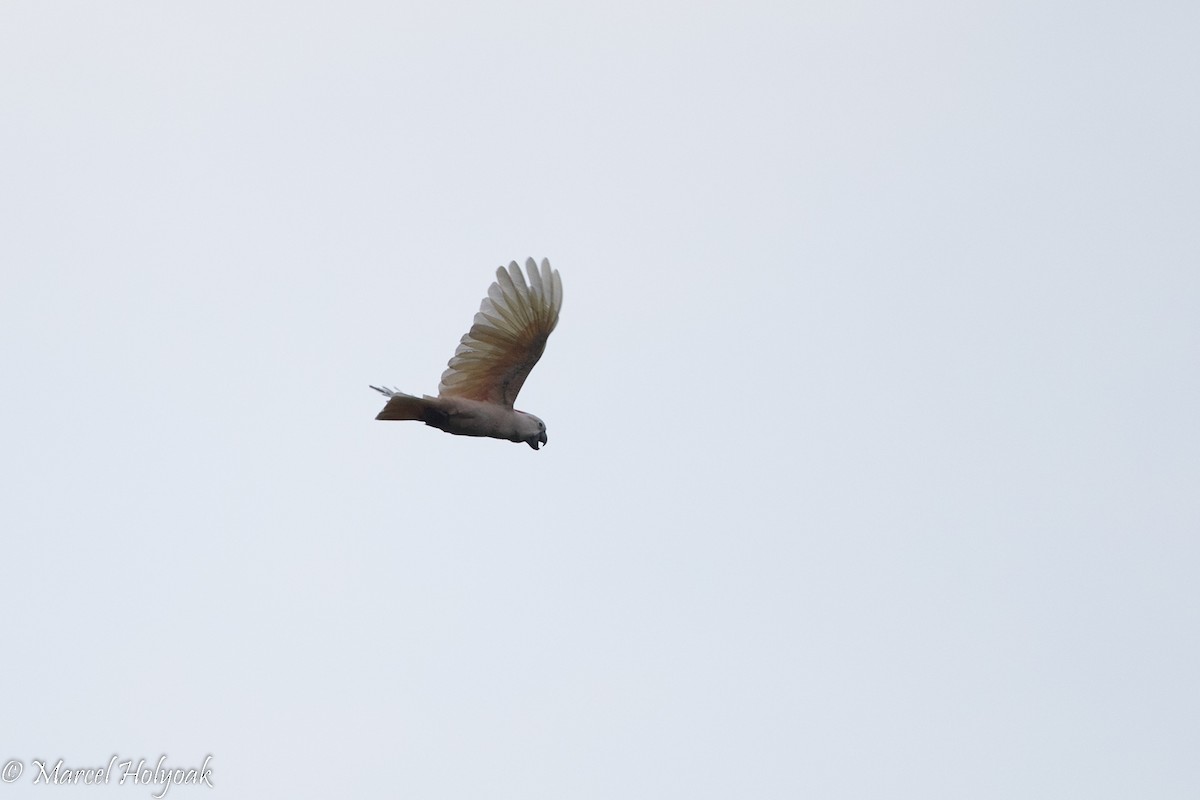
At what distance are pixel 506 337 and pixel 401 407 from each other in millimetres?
1428

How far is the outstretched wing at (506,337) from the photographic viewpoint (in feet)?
64.9

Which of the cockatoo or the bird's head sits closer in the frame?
the cockatoo

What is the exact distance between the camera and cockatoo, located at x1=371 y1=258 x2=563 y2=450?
1977 cm

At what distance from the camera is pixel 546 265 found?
1981 cm

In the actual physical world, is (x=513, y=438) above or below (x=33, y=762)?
above

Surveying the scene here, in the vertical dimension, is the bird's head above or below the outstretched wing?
below

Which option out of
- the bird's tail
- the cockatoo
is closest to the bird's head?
the cockatoo

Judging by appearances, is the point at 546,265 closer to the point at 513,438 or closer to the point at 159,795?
the point at 513,438

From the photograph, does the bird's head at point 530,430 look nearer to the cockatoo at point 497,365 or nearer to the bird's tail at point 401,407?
the cockatoo at point 497,365

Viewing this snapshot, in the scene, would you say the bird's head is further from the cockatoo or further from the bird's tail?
the bird's tail

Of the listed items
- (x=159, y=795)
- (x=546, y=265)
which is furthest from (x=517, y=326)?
(x=159, y=795)

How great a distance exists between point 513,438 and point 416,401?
1.54 metres

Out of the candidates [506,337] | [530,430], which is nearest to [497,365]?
[506,337]

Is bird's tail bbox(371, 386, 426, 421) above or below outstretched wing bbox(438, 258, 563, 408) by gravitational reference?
below
